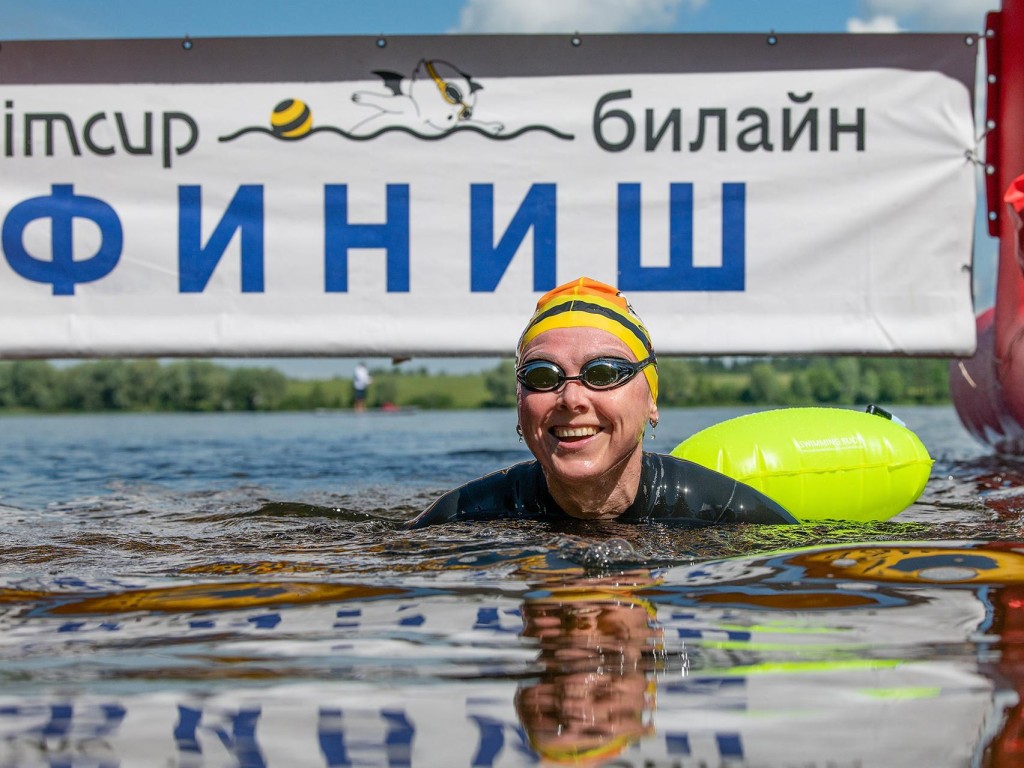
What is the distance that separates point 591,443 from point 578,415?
Answer: 0.33 ft

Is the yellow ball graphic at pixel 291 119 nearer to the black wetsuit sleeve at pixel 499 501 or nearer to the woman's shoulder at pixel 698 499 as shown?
the black wetsuit sleeve at pixel 499 501

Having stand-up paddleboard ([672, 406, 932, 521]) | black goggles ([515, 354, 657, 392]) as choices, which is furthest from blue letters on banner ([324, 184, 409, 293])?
black goggles ([515, 354, 657, 392])

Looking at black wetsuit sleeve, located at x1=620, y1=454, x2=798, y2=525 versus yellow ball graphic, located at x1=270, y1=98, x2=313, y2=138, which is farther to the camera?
yellow ball graphic, located at x1=270, y1=98, x2=313, y2=138

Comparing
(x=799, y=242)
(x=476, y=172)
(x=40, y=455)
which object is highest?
(x=476, y=172)

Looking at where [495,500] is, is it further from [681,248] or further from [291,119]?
[291,119]

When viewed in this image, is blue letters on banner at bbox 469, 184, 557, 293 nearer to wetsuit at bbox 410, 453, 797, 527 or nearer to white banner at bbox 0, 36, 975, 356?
white banner at bbox 0, 36, 975, 356

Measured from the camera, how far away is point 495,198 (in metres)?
Result: 5.66

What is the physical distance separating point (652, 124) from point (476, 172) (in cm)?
97

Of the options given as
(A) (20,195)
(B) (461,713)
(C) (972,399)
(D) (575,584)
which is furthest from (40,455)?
(B) (461,713)

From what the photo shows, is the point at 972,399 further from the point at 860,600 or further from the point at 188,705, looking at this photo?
the point at 188,705

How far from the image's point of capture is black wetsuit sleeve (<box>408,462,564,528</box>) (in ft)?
12.0

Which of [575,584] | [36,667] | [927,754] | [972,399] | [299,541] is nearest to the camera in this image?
[927,754]

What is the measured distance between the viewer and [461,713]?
1.61 m

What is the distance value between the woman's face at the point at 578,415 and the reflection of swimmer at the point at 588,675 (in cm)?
87
